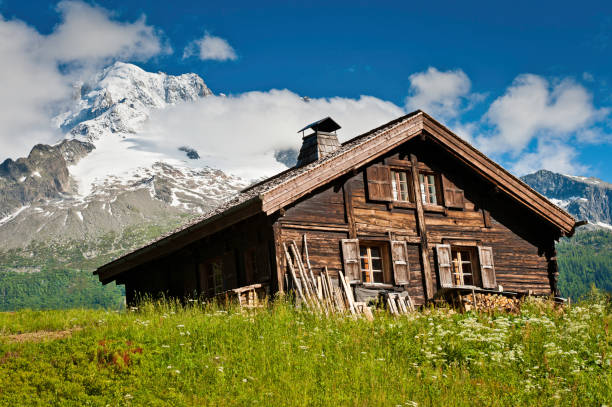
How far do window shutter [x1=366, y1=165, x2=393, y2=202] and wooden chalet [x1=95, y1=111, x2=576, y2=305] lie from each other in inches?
1.3

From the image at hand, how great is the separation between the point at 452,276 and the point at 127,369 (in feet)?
40.3

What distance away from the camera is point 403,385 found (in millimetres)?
8867

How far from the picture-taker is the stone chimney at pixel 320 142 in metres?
23.5

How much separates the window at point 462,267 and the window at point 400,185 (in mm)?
2316

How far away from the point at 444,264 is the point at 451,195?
7.45 ft

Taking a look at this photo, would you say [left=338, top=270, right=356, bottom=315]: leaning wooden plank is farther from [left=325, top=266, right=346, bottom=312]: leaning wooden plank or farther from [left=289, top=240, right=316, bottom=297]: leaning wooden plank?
[left=289, top=240, right=316, bottom=297]: leaning wooden plank

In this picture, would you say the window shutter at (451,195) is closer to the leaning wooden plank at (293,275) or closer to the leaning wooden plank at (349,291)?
the leaning wooden plank at (349,291)

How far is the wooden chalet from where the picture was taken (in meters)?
17.0

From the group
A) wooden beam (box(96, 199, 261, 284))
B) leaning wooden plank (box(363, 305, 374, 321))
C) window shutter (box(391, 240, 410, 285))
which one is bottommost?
leaning wooden plank (box(363, 305, 374, 321))

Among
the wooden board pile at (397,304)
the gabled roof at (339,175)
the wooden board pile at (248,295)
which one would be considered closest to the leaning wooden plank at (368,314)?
the wooden board pile at (397,304)

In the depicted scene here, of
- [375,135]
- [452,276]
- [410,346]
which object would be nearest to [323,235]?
[375,135]

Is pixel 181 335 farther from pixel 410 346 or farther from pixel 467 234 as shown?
pixel 467 234

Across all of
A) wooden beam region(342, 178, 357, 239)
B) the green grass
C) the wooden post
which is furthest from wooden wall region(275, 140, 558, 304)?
the green grass

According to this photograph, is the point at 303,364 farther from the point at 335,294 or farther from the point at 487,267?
the point at 487,267
